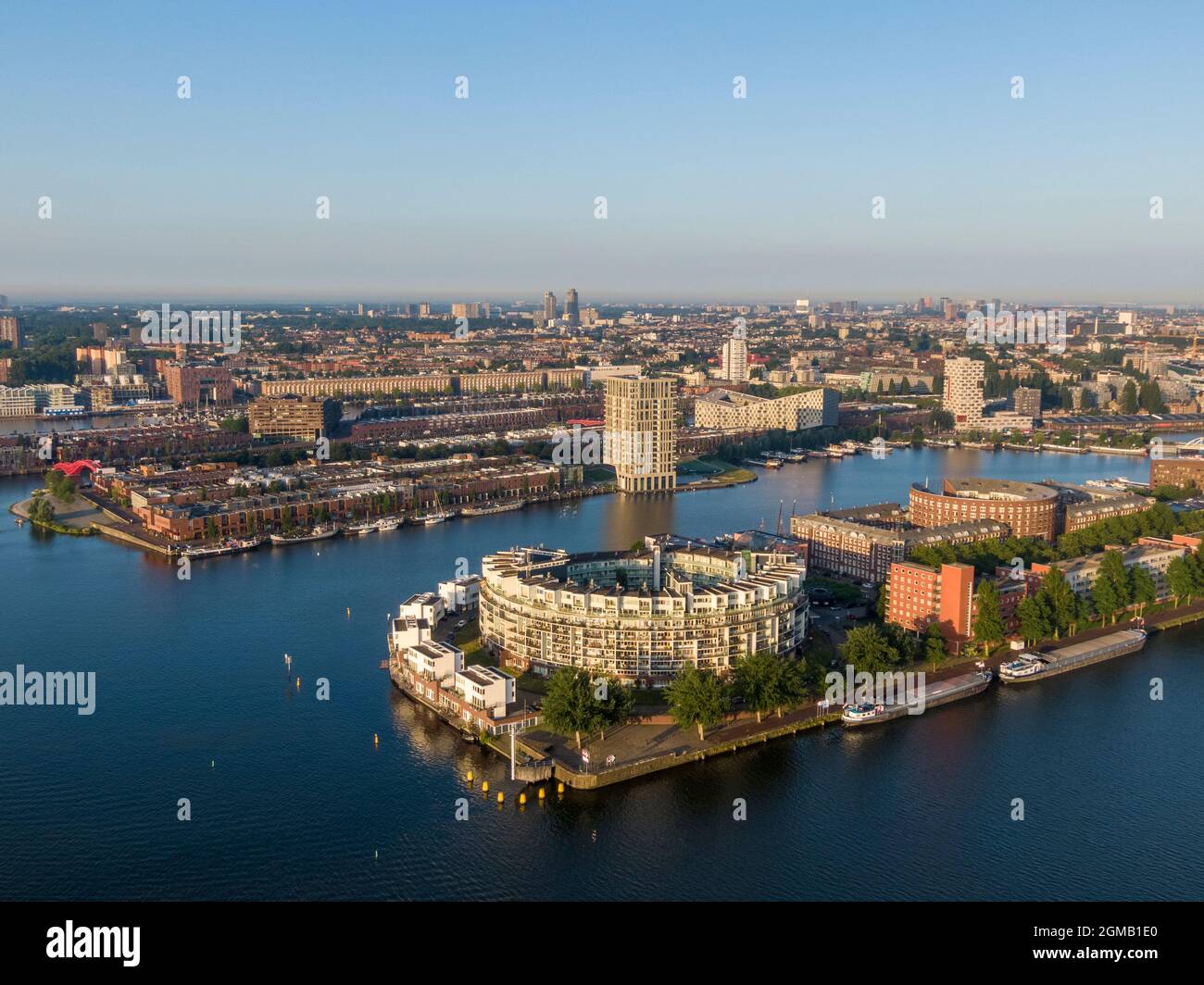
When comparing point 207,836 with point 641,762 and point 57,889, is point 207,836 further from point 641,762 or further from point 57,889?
point 641,762

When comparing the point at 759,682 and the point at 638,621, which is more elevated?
the point at 638,621

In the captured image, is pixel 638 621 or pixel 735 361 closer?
pixel 638 621

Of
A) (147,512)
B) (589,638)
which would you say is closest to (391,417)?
(147,512)

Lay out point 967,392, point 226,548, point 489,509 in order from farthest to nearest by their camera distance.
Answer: point 967,392, point 489,509, point 226,548

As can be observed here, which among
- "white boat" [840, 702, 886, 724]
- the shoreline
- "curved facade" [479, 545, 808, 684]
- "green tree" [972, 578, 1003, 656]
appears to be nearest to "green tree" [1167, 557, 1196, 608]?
"green tree" [972, 578, 1003, 656]

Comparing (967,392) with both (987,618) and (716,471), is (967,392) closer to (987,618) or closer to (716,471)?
(716,471)

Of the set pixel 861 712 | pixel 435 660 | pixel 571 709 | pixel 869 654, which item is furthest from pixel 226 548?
pixel 861 712
